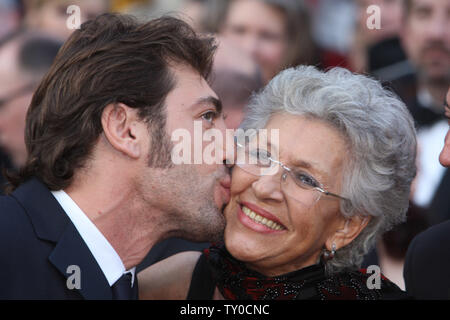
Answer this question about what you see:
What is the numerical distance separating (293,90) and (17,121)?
2298 millimetres

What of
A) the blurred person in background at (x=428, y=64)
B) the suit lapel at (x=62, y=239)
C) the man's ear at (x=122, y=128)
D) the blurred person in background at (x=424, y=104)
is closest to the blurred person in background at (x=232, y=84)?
the blurred person in background at (x=424, y=104)

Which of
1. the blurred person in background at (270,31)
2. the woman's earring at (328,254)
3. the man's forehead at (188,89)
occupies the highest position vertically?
the man's forehead at (188,89)

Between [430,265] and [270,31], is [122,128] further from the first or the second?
[270,31]

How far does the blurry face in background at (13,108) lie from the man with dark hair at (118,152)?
1562mm

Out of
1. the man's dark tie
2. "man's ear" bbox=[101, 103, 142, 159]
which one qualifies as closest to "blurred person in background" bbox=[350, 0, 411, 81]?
"man's ear" bbox=[101, 103, 142, 159]

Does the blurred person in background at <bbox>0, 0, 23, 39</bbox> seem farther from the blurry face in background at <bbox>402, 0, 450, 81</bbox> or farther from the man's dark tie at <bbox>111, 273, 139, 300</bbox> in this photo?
the man's dark tie at <bbox>111, 273, 139, 300</bbox>

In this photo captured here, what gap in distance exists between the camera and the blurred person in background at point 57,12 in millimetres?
5891

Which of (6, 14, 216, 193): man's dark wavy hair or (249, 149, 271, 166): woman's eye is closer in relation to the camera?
(6, 14, 216, 193): man's dark wavy hair

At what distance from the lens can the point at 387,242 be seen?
14.5ft

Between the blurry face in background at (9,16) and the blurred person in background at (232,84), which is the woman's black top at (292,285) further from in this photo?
the blurry face in background at (9,16)

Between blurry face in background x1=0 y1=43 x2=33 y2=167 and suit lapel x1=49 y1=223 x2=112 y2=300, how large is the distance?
209cm

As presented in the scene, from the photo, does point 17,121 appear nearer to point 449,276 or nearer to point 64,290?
point 64,290

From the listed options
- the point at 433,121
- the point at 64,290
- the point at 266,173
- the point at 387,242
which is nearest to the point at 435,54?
the point at 433,121

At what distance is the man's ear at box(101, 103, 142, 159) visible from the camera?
310 cm
